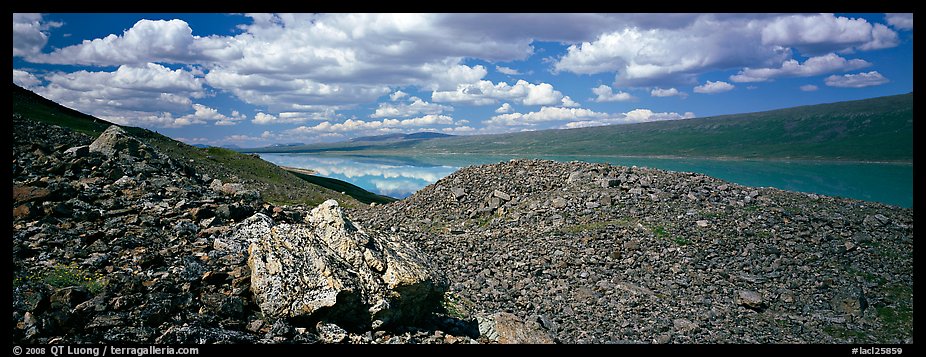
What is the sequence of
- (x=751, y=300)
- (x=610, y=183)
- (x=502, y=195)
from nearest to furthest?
(x=751, y=300) < (x=610, y=183) < (x=502, y=195)

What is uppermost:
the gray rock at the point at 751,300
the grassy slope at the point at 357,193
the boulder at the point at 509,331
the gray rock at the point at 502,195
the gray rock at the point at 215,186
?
the gray rock at the point at 215,186

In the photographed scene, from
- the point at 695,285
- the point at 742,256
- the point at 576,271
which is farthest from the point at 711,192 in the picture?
the point at 576,271

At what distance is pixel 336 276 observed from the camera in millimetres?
7891

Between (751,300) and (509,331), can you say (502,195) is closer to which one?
(751,300)

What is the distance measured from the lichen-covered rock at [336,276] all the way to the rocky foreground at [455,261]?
0.03m

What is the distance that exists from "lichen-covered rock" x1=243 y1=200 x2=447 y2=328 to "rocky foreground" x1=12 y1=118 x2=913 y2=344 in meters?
0.03

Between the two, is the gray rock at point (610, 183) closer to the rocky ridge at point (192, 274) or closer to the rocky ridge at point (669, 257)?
the rocky ridge at point (669, 257)

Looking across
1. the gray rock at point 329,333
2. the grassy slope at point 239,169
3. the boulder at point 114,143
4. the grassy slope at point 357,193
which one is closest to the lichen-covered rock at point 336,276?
the gray rock at point 329,333

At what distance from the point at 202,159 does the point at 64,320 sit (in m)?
50.4

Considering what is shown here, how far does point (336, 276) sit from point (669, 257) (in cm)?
1393

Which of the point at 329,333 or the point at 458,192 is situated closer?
the point at 329,333

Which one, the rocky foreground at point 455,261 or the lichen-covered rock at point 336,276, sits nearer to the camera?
the rocky foreground at point 455,261

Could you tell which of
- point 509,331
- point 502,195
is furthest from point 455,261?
point 509,331

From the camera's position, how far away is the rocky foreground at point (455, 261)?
7418 millimetres
